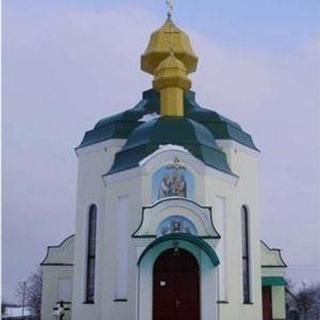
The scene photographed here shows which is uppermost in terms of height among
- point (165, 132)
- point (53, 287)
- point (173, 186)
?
point (165, 132)

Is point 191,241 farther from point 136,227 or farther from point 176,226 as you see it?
point 136,227

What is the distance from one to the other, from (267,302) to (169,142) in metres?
5.26

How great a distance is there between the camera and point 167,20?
17469mm

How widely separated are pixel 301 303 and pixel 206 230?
2169 centimetres

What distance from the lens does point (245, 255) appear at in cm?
1354

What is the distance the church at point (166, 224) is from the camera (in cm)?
1148

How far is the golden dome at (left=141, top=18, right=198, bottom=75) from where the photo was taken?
16562mm

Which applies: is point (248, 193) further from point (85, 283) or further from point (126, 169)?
point (85, 283)

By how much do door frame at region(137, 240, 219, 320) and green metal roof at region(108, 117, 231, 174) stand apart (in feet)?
6.15

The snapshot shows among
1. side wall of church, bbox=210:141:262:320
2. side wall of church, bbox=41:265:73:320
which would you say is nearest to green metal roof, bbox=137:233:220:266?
side wall of church, bbox=210:141:262:320

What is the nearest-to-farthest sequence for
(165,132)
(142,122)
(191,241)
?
(191,241) < (165,132) < (142,122)

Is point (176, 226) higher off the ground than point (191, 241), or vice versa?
point (176, 226)

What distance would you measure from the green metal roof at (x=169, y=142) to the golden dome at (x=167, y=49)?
3642 millimetres

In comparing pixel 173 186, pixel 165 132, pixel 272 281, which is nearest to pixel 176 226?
pixel 173 186
